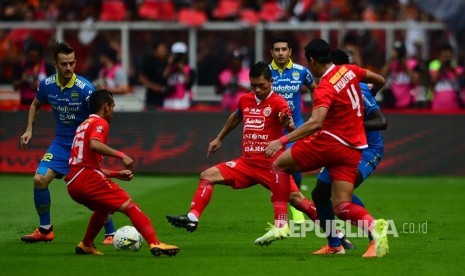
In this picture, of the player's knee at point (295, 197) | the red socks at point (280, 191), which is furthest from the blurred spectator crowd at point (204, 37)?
the red socks at point (280, 191)

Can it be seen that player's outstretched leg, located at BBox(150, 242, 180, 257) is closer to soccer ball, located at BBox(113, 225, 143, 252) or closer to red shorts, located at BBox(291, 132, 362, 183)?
soccer ball, located at BBox(113, 225, 143, 252)

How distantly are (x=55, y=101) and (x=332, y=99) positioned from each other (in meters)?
3.78

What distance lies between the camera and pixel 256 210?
1736cm

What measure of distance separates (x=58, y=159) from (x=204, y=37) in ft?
42.5

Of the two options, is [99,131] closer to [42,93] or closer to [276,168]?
[276,168]

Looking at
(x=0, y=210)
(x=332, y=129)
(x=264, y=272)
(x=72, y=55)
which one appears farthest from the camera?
(x=0, y=210)

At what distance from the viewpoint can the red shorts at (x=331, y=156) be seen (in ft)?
38.7

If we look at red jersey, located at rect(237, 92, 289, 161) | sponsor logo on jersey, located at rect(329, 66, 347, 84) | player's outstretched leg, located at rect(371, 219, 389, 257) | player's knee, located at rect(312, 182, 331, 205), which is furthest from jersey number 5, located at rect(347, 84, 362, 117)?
red jersey, located at rect(237, 92, 289, 161)

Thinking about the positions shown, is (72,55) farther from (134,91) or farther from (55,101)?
(134,91)

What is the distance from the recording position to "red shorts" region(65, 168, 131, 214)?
39.0 feet

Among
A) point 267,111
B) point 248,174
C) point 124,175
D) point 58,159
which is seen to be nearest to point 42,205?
point 58,159

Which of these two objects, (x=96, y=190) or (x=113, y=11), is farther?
(x=113, y=11)

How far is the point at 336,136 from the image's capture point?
11812mm

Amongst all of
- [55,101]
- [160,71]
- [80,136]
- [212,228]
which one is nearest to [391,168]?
[160,71]
